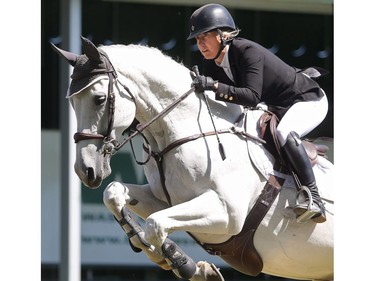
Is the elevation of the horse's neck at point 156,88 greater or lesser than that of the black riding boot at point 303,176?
greater

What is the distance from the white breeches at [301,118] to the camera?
7.99 m

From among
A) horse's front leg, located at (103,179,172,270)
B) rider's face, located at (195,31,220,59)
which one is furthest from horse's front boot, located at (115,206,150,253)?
rider's face, located at (195,31,220,59)

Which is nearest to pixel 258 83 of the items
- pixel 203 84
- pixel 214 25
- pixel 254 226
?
pixel 203 84

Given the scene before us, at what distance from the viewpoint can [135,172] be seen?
15359 mm

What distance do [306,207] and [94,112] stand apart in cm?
151

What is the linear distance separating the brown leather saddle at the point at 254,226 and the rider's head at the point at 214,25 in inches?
23.8

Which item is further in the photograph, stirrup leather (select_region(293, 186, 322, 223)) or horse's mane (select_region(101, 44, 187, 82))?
stirrup leather (select_region(293, 186, 322, 223))

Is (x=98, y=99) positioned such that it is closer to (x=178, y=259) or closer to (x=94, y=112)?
(x=94, y=112)

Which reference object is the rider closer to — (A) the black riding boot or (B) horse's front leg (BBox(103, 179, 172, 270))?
(A) the black riding boot

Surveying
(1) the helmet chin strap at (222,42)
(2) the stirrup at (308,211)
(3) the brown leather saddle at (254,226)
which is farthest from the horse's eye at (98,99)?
(2) the stirrup at (308,211)

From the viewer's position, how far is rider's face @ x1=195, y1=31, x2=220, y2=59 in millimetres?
7848

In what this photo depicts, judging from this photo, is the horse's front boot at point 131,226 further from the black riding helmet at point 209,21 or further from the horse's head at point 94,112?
the black riding helmet at point 209,21
